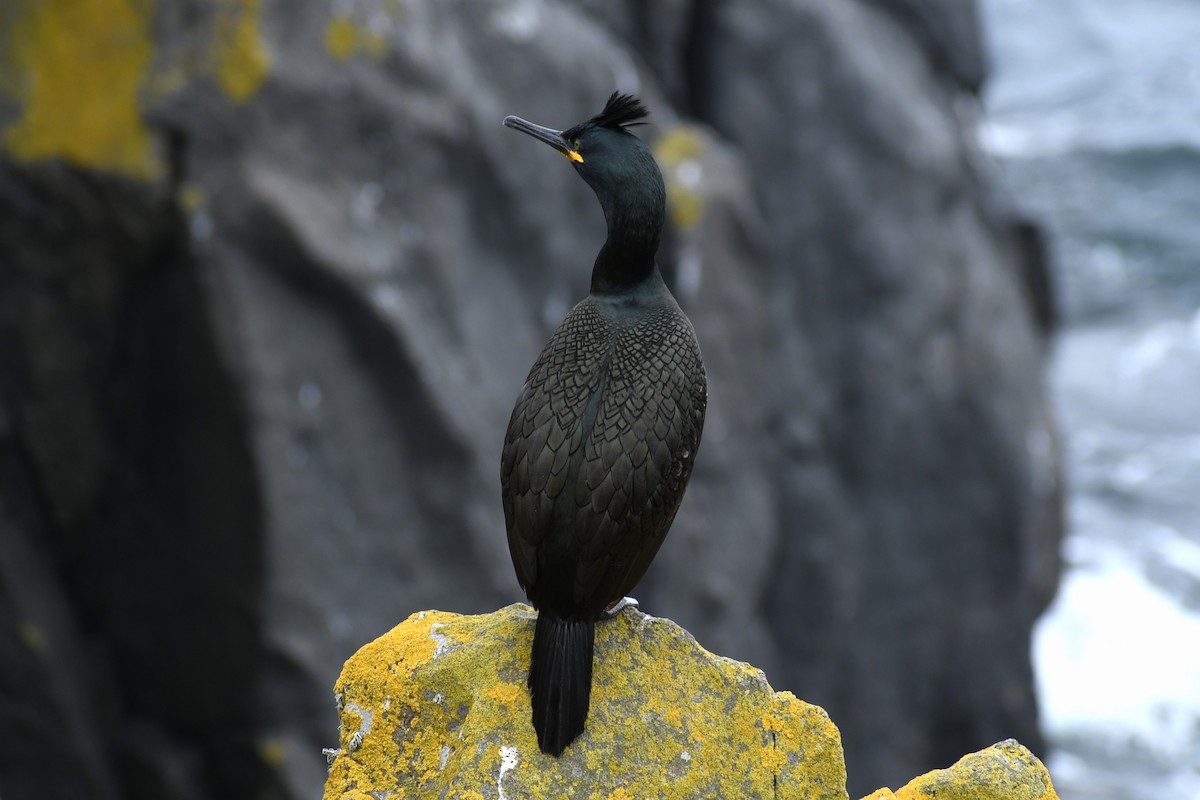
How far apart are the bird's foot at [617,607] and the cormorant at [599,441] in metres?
0.01

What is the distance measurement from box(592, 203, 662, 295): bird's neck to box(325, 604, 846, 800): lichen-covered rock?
42.9 inches

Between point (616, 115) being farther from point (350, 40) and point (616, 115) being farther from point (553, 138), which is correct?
point (350, 40)

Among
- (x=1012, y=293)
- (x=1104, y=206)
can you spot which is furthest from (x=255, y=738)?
(x=1104, y=206)

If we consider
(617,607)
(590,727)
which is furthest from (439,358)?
(590,727)

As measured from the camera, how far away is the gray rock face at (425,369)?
24.3 ft

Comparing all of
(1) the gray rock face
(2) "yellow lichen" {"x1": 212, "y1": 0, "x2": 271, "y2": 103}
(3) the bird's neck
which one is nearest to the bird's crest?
(3) the bird's neck

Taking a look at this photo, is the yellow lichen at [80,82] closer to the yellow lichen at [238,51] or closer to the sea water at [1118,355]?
the yellow lichen at [238,51]

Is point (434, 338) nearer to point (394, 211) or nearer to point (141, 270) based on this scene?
point (394, 211)

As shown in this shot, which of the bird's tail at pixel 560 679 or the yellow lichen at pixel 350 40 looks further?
the yellow lichen at pixel 350 40

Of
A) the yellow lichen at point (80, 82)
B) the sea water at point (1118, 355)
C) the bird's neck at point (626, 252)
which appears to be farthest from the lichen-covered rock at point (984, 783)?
the sea water at point (1118, 355)

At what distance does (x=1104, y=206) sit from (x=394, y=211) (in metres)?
15.5

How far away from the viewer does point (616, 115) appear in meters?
4.08

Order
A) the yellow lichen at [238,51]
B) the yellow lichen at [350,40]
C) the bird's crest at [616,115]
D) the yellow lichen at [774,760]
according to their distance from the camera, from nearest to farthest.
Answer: the yellow lichen at [774,760]
the bird's crest at [616,115]
the yellow lichen at [238,51]
the yellow lichen at [350,40]

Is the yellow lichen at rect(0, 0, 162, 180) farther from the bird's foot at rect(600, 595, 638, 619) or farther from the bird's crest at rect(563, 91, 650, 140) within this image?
the bird's foot at rect(600, 595, 638, 619)
